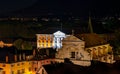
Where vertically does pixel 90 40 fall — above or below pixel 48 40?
above

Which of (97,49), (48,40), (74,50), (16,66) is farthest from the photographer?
(48,40)

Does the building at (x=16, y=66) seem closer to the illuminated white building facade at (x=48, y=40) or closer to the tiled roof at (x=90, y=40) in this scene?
the tiled roof at (x=90, y=40)

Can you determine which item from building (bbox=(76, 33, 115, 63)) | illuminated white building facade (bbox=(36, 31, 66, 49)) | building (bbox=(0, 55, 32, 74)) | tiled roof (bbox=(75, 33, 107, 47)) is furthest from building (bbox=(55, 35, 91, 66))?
illuminated white building facade (bbox=(36, 31, 66, 49))

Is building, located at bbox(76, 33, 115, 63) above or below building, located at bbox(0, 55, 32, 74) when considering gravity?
above

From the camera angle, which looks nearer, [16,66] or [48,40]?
[16,66]

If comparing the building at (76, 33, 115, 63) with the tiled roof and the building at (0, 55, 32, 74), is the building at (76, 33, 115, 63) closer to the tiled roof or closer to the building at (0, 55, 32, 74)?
the tiled roof

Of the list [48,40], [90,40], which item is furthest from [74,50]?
[48,40]

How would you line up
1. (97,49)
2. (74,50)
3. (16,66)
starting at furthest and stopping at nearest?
(16,66), (97,49), (74,50)

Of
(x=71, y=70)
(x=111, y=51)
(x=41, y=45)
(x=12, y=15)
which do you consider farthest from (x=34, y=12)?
(x=71, y=70)

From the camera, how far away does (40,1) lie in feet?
653

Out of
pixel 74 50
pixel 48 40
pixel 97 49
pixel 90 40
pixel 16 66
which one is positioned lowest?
pixel 16 66

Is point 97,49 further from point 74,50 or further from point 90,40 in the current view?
point 74,50

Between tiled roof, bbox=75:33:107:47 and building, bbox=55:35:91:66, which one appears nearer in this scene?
building, bbox=55:35:91:66

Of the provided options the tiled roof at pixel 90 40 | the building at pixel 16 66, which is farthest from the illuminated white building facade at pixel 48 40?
the tiled roof at pixel 90 40
